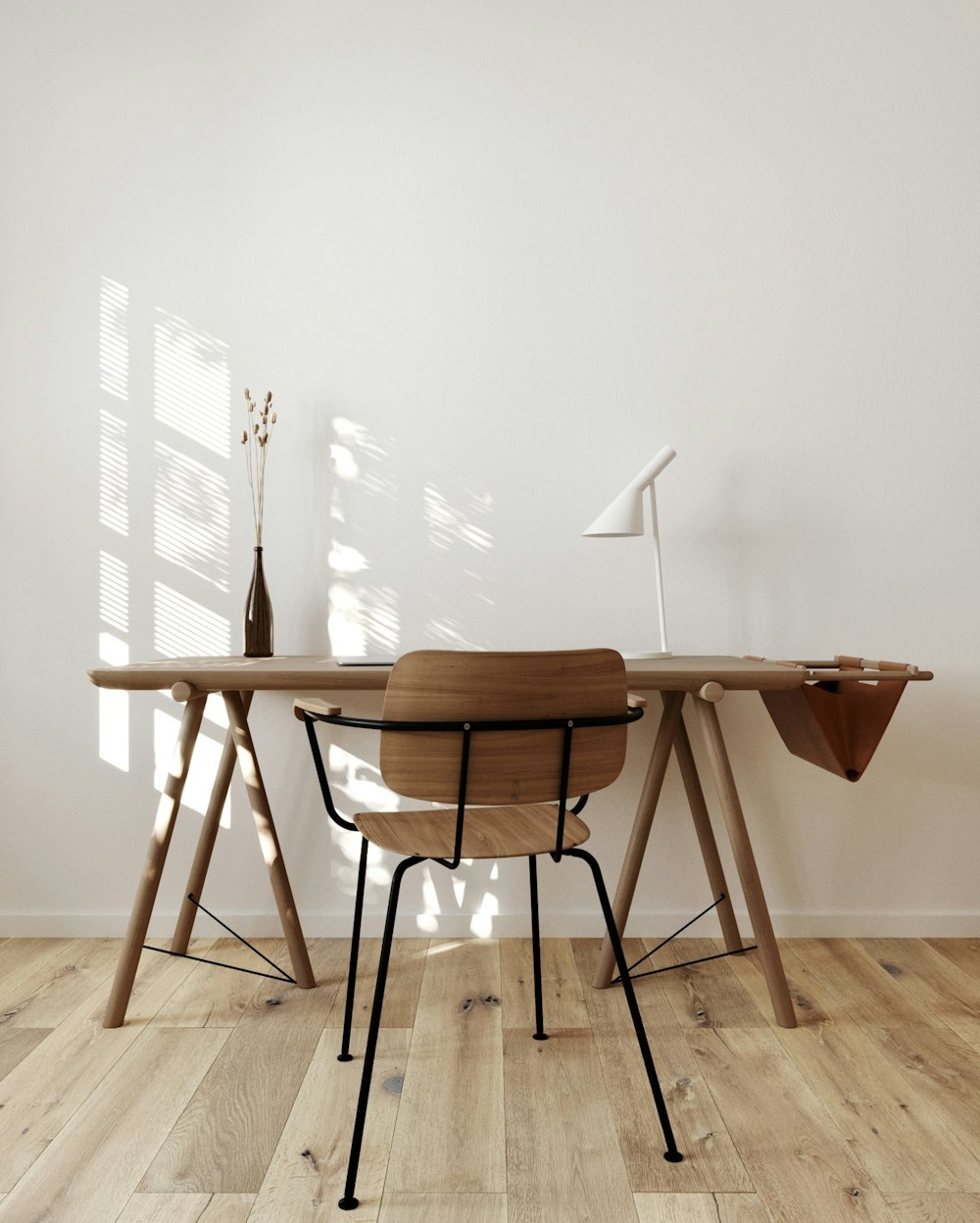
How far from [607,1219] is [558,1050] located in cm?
50

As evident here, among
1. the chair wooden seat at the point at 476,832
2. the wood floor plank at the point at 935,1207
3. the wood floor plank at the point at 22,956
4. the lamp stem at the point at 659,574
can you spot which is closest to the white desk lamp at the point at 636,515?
the lamp stem at the point at 659,574

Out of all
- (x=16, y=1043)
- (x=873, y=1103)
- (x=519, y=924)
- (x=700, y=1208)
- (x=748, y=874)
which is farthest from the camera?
(x=519, y=924)

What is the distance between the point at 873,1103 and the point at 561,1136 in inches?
21.1

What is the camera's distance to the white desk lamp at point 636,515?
2197 mm

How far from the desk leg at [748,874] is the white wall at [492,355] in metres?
0.47

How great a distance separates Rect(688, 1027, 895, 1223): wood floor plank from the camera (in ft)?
4.44

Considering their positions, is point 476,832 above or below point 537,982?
above

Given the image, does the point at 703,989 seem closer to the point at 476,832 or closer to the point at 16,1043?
the point at 476,832

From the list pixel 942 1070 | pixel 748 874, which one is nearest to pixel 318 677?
pixel 748 874

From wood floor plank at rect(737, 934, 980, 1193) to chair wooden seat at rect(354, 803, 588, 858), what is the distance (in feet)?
2.00

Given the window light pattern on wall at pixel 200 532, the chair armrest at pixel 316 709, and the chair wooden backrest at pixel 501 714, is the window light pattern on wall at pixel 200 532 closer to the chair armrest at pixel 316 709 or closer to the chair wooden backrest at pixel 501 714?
the chair armrest at pixel 316 709

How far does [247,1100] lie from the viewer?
1.64 meters

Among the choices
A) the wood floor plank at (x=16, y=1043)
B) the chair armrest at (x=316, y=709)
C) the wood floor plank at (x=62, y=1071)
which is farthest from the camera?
the wood floor plank at (x=16, y=1043)

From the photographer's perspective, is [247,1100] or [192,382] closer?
[247,1100]
